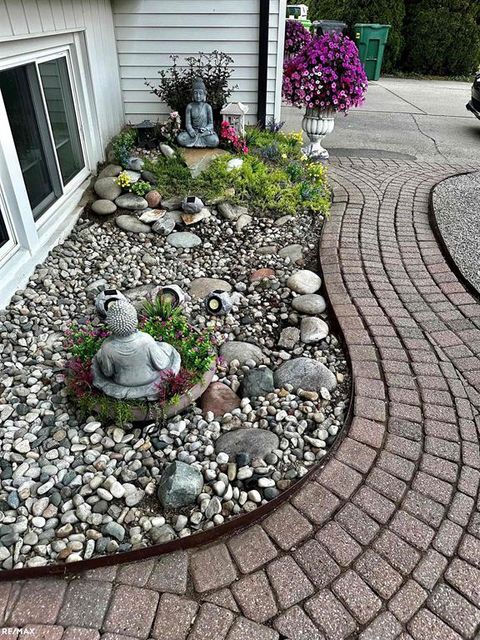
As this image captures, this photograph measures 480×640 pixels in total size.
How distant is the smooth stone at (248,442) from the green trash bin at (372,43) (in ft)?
42.1

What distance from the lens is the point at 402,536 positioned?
193 cm

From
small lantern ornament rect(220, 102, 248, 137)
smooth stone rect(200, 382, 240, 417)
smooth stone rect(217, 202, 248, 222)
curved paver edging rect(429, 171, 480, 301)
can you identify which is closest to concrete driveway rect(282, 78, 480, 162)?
curved paver edging rect(429, 171, 480, 301)

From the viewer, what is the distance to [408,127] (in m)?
7.92

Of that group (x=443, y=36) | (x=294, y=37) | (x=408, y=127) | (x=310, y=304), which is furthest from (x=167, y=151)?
(x=443, y=36)

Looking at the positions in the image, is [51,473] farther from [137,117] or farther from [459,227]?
[137,117]

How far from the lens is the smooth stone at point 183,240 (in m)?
4.11

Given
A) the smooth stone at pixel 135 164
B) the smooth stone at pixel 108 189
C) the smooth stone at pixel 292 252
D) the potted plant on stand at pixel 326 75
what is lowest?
the smooth stone at pixel 292 252

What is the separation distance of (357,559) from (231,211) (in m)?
3.25

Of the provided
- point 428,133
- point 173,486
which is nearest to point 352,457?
point 173,486

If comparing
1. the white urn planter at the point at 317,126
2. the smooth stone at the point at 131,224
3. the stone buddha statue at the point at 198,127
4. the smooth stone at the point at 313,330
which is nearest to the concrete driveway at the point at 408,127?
the white urn planter at the point at 317,126

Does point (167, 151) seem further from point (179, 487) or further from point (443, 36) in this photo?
point (443, 36)

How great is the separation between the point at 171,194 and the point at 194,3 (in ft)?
8.61

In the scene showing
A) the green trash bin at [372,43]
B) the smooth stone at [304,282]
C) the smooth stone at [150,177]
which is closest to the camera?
the smooth stone at [304,282]

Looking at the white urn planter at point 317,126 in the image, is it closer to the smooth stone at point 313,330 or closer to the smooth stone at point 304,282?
the smooth stone at point 304,282
